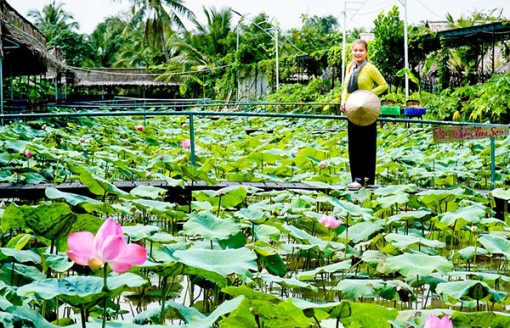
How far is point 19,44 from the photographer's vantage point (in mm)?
13062

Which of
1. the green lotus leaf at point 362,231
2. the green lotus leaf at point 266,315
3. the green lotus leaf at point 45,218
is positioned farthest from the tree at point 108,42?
the green lotus leaf at point 266,315

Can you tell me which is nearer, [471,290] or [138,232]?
[471,290]

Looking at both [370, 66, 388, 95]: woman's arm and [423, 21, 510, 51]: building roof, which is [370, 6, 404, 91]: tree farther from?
[370, 66, 388, 95]: woman's arm

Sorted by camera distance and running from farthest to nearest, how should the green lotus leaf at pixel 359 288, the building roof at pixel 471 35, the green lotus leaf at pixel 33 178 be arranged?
the building roof at pixel 471 35 → the green lotus leaf at pixel 33 178 → the green lotus leaf at pixel 359 288

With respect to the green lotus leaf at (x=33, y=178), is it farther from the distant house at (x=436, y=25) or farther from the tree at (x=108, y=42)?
the tree at (x=108, y=42)

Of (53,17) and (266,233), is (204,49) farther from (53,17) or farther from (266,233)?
(266,233)

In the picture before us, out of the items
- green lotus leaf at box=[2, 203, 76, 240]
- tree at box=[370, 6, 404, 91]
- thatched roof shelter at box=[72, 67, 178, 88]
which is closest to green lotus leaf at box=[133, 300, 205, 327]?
green lotus leaf at box=[2, 203, 76, 240]

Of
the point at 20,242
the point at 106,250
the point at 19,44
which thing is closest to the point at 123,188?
the point at 20,242

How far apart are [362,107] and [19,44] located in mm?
9834

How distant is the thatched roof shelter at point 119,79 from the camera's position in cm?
3253

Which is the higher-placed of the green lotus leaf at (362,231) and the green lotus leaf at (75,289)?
the green lotus leaf at (75,289)

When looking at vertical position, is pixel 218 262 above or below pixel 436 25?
below

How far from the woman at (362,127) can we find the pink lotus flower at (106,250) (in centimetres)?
381

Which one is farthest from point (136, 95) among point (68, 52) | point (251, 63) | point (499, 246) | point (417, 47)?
point (499, 246)
